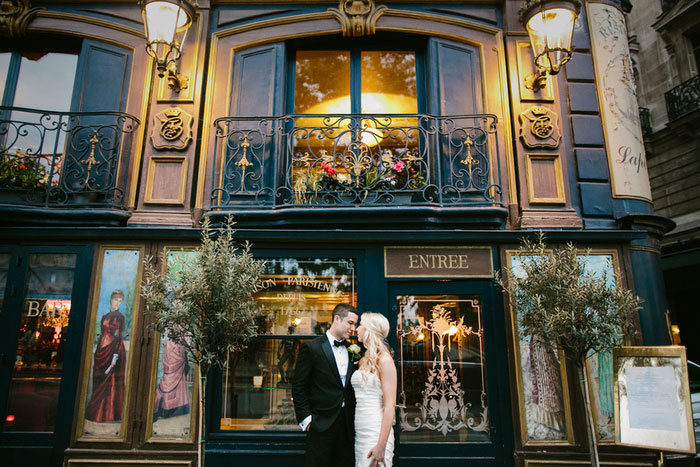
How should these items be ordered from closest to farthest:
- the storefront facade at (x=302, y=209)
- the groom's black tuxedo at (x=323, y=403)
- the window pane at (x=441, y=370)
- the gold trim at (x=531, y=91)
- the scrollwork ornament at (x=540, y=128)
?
the groom's black tuxedo at (x=323, y=403)
the storefront facade at (x=302, y=209)
the window pane at (x=441, y=370)
the scrollwork ornament at (x=540, y=128)
the gold trim at (x=531, y=91)

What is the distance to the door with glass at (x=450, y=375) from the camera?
5695 mm

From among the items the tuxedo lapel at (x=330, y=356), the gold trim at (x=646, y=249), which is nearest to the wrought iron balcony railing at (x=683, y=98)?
the gold trim at (x=646, y=249)

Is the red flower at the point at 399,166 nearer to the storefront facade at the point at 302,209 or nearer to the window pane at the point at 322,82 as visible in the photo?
the storefront facade at the point at 302,209

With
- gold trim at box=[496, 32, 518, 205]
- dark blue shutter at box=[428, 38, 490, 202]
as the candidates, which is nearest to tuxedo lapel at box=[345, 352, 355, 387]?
dark blue shutter at box=[428, 38, 490, 202]

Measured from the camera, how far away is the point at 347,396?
4523 mm

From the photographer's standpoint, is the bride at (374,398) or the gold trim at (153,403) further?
the gold trim at (153,403)

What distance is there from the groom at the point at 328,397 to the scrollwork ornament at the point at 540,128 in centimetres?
388

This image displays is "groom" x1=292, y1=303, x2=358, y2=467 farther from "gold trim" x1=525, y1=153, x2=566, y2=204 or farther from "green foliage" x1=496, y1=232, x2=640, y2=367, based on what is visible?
"gold trim" x1=525, y1=153, x2=566, y2=204

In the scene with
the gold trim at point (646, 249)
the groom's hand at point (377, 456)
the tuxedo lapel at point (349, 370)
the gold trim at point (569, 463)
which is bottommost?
the gold trim at point (569, 463)

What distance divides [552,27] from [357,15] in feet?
9.58

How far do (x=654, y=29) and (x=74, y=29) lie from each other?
17.0 meters

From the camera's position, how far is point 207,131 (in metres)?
6.76

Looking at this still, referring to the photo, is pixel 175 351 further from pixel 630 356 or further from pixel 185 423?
pixel 630 356

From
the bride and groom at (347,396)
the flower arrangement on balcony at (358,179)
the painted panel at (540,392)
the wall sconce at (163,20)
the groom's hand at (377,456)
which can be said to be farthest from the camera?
the flower arrangement on balcony at (358,179)
